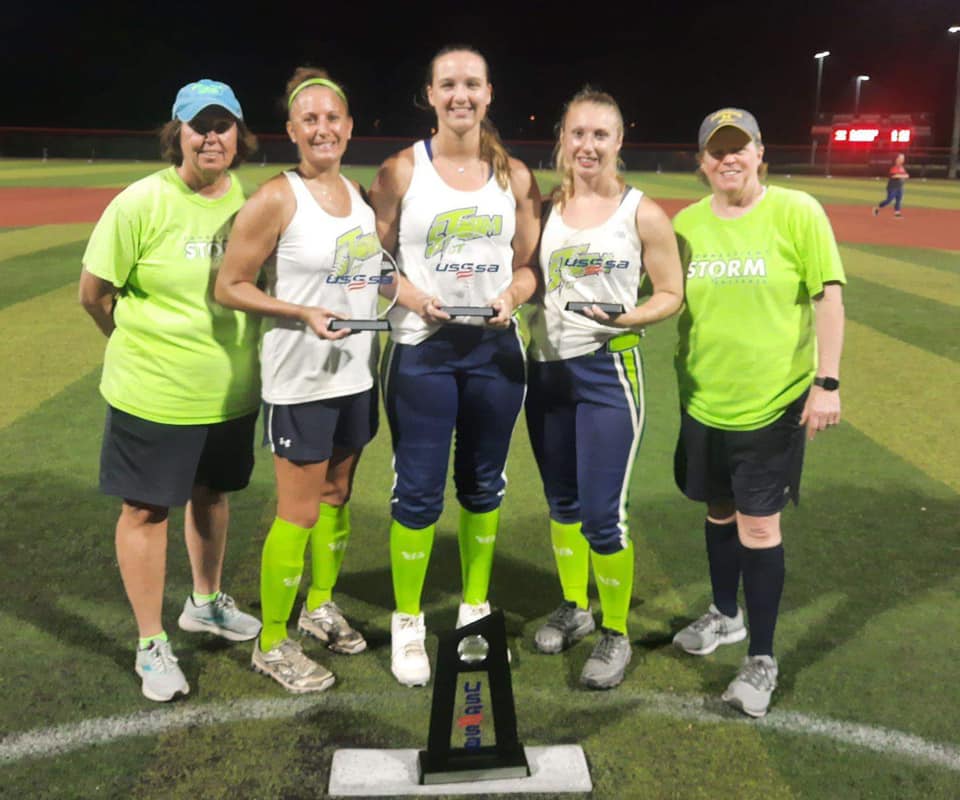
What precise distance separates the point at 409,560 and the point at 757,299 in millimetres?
1544

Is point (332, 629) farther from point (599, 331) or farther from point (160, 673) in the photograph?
point (599, 331)

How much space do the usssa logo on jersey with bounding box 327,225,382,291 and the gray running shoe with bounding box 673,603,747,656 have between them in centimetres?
181

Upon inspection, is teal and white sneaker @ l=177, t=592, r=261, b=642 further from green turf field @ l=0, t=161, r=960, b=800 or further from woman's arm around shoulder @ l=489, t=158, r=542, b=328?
woman's arm around shoulder @ l=489, t=158, r=542, b=328

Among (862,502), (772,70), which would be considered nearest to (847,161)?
(772,70)

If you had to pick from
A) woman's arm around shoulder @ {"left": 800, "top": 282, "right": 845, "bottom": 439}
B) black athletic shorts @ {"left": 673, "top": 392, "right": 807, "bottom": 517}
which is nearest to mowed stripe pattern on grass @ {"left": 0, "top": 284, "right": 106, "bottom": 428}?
black athletic shorts @ {"left": 673, "top": 392, "right": 807, "bottom": 517}

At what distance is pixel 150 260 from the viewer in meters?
3.01

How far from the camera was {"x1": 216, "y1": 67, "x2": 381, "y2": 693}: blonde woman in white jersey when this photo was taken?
9.87ft

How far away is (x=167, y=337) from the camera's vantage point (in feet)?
10.1

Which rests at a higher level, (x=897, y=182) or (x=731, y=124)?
(x=731, y=124)

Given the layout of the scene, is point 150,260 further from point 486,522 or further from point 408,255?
point 486,522

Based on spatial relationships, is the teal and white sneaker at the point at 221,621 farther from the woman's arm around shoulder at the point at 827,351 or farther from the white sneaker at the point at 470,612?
the woman's arm around shoulder at the point at 827,351

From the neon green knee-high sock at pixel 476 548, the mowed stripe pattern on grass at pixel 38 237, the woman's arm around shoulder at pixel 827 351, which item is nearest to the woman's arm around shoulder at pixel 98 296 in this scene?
the neon green knee-high sock at pixel 476 548

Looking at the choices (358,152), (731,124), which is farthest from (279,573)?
(358,152)

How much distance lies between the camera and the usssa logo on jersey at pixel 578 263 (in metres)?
3.23
